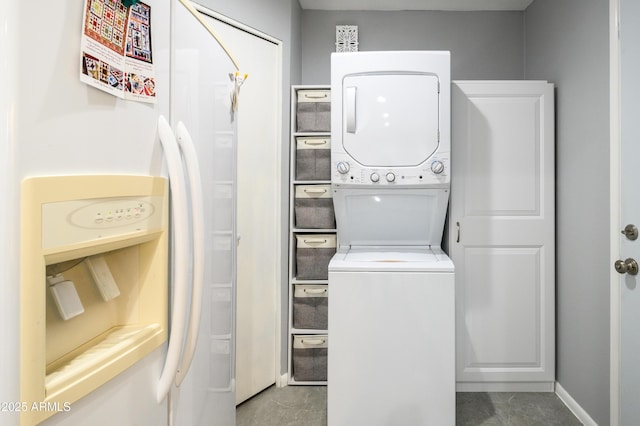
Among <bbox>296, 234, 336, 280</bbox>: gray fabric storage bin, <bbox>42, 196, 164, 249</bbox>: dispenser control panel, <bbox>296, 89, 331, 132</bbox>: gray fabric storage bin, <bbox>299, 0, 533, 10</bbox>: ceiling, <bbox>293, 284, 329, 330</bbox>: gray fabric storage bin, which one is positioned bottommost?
<bbox>293, 284, 329, 330</bbox>: gray fabric storage bin

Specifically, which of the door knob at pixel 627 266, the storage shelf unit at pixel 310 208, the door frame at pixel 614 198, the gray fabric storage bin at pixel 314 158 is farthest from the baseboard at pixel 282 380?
the door knob at pixel 627 266

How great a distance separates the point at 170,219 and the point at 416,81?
1.63 metres

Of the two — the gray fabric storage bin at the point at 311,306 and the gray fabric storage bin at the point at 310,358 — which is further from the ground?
the gray fabric storage bin at the point at 311,306

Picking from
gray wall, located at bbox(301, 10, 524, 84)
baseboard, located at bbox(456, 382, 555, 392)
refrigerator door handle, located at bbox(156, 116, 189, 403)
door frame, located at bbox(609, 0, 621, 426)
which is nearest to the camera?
refrigerator door handle, located at bbox(156, 116, 189, 403)

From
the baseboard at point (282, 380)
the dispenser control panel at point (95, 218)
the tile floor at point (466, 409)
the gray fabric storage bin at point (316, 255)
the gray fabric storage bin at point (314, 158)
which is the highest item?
the gray fabric storage bin at point (314, 158)

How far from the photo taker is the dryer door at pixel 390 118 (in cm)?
207

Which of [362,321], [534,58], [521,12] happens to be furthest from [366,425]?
[521,12]

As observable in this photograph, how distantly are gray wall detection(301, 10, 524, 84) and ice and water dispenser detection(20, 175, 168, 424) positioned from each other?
234 cm

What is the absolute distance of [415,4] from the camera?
278 centimetres

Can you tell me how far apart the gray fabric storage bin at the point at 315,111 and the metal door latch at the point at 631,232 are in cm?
162

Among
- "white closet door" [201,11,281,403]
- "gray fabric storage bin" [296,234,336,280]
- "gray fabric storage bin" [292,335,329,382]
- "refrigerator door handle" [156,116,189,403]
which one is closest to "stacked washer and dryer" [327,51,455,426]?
"gray fabric storage bin" [296,234,336,280]

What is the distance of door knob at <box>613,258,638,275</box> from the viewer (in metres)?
1.52

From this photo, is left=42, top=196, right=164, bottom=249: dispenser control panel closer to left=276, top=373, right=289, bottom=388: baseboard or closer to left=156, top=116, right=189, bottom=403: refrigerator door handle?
left=156, top=116, right=189, bottom=403: refrigerator door handle

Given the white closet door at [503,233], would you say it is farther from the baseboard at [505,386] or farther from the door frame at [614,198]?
the door frame at [614,198]
